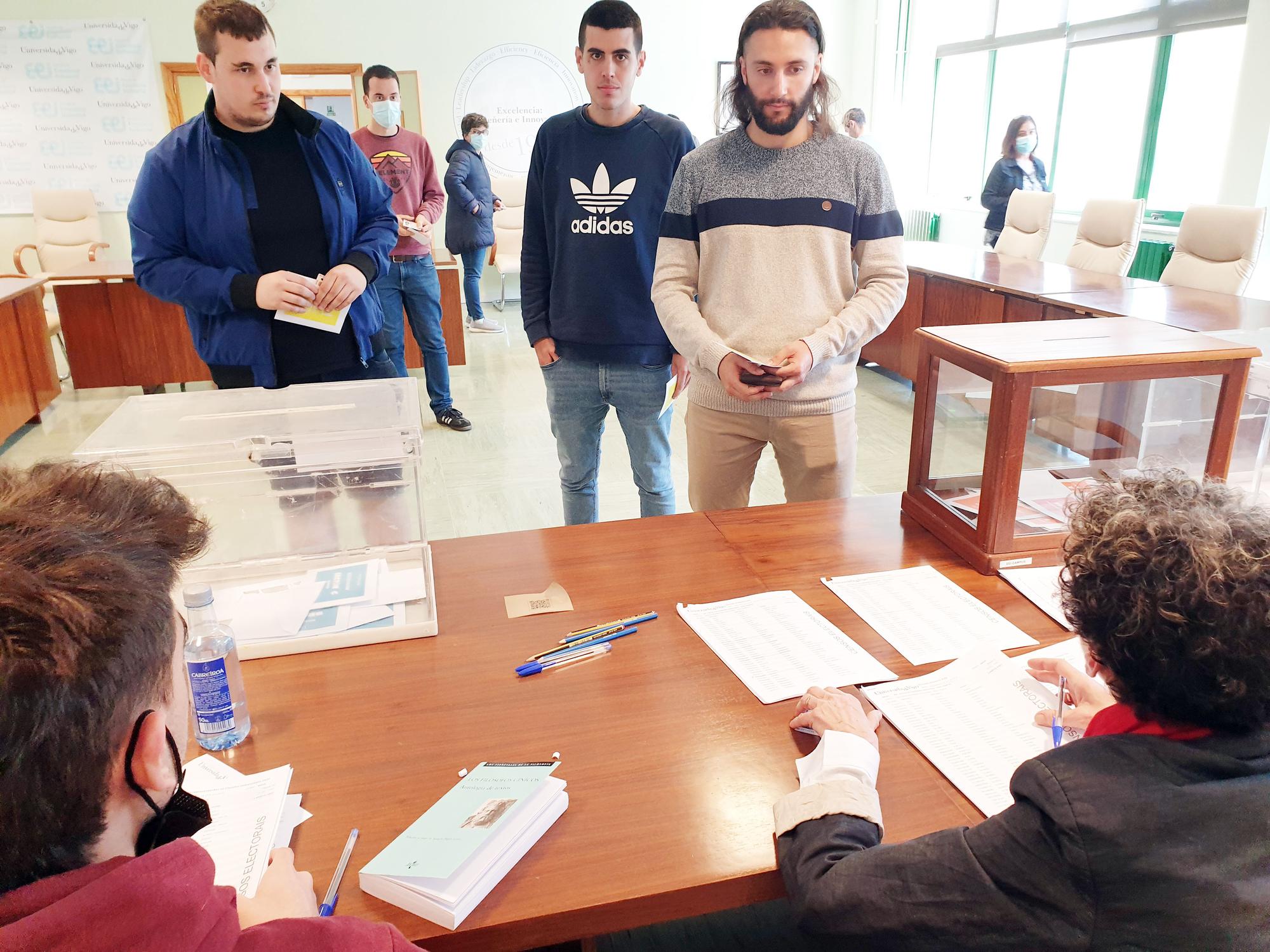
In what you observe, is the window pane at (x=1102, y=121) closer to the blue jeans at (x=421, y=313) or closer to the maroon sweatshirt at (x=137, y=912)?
the blue jeans at (x=421, y=313)

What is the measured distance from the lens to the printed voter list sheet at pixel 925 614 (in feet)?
4.13

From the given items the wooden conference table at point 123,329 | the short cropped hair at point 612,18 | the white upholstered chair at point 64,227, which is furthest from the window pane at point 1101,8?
the white upholstered chair at point 64,227

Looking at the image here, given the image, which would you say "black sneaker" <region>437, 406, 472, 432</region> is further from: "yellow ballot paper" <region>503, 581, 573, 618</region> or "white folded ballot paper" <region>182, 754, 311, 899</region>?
"white folded ballot paper" <region>182, 754, 311, 899</region>

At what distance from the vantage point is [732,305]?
1.93 metres

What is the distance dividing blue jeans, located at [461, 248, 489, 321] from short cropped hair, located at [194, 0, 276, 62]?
16.3 ft

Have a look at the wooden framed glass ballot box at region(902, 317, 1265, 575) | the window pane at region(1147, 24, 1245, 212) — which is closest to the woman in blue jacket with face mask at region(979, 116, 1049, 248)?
the window pane at region(1147, 24, 1245, 212)

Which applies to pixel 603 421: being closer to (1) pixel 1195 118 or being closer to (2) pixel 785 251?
(2) pixel 785 251

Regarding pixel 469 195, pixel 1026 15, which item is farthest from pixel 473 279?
pixel 1026 15

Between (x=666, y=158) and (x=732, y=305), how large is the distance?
0.53 metres

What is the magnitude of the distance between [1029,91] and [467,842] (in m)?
8.24

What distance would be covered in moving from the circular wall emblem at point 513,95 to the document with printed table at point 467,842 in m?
7.48

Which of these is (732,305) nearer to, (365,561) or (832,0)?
(365,561)

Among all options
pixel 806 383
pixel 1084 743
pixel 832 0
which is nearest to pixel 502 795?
pixel 1084 743

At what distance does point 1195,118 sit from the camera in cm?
594
